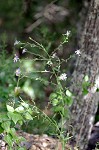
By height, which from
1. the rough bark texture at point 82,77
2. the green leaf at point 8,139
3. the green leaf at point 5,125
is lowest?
the green leaf at point 8,139

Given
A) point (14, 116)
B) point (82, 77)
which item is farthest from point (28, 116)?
point (82, 77)

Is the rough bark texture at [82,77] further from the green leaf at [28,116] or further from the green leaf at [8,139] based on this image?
the green leaf at [8,139]

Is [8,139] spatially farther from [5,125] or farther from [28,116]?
[28,116]

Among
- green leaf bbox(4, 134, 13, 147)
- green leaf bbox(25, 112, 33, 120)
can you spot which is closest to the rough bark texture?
green leaf bbox(25, 112, 33, 120)

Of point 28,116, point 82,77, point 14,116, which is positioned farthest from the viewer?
point 82,77

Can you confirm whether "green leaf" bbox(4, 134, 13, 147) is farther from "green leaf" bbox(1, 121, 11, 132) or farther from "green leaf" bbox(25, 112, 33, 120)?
"green leaf" bbox(25, 112, 33, 120)

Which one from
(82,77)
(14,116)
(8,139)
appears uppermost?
(82,77)

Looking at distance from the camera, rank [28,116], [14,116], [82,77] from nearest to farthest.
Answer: [14,116], [28,116], [82,77]

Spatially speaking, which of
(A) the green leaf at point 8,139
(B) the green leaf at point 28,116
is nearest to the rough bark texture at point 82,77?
(B) the green leaf at point 28,116

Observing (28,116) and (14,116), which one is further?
(28,116)
